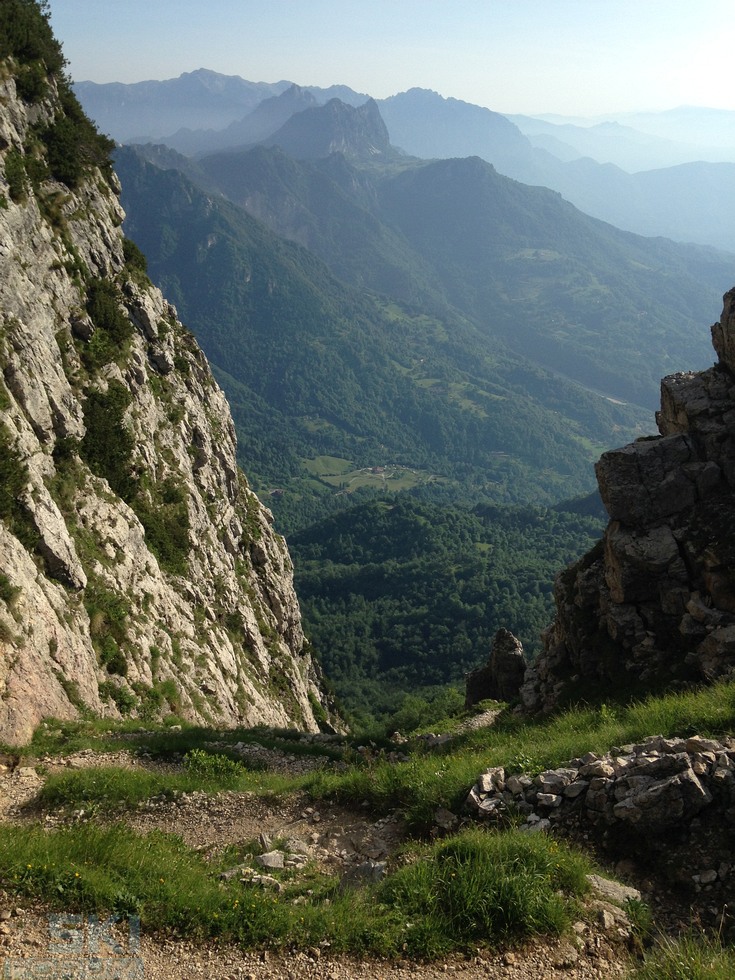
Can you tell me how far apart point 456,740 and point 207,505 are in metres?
30.9

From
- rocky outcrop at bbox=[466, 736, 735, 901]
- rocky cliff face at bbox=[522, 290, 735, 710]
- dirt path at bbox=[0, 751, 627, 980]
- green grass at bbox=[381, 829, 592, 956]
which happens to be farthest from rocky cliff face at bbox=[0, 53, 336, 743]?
rocky cliff face at bbox=[522, 290, 735, 710]

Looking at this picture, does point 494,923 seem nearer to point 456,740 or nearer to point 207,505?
point 456,740

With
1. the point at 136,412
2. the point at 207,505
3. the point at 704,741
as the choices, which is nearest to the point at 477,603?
the point at 207,505

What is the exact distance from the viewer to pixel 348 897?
438 inches

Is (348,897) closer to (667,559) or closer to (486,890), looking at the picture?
(486,890)

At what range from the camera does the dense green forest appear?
123625mm

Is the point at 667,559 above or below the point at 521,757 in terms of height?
above

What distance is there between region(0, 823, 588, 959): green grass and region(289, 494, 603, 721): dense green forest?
88.2 meters

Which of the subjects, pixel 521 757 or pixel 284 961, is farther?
pixel 521 757

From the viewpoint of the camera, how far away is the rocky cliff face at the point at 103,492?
76.6 ft

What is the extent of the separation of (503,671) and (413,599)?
114683 mm

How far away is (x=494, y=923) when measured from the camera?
10219 mm

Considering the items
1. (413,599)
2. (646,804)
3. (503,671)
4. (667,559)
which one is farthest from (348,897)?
(413,599)

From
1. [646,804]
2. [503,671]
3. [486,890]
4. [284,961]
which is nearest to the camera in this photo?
[284,961]
